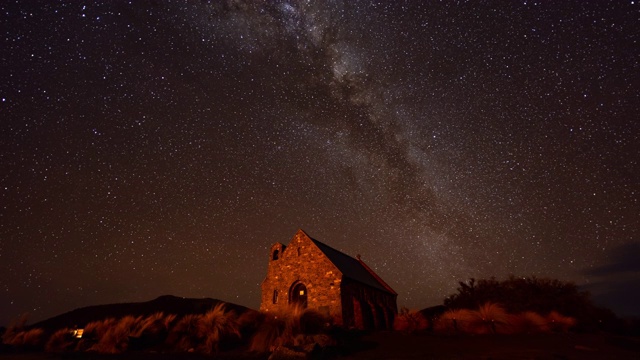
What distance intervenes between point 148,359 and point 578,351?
15.9 meters

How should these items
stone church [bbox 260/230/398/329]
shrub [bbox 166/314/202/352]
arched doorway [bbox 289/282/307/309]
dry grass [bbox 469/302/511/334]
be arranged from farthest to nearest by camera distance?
arched doorway [bbox 289/282/307/309] → stone church [bbox 260/230/398/329] → dry grass [bbox 469/302/511/334] → shrub [bbox 166/314/202/352]

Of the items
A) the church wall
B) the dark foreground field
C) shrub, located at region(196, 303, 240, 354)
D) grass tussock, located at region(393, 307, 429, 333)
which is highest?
the church wall

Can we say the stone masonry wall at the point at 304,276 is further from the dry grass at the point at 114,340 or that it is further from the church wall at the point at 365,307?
the dry grass at the point at 114,340

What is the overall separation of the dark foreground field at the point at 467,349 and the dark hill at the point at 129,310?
18.2 meters

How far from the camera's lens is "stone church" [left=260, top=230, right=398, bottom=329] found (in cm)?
2522

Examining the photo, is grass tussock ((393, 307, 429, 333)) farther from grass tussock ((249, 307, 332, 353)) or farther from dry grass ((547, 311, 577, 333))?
grass tussock ((249, 307, 332, 353))

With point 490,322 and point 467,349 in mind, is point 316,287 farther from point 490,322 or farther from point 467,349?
point 467,349

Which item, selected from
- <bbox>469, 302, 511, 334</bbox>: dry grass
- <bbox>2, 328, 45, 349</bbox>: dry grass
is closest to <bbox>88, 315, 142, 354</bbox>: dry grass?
<bbox>2, 328, 45, 349</bbox>: dry grass

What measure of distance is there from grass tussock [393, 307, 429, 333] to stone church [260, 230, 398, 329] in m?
3.96

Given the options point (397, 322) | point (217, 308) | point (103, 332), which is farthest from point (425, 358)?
point (103, 332)

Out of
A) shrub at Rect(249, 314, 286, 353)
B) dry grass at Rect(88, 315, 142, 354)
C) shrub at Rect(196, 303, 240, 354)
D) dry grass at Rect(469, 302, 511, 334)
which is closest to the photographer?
shrub at Rect(249, 314, 286, 353)

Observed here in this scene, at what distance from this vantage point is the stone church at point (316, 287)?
25219mm

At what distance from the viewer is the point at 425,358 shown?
11.5 m

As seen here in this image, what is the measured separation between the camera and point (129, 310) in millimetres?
39125
